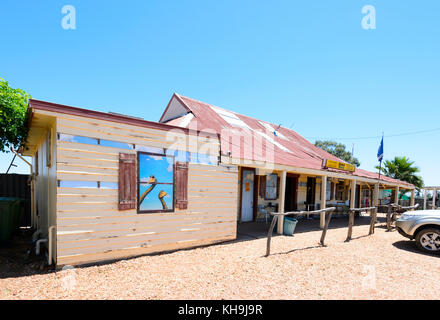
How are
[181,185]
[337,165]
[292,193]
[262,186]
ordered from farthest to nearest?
[292,193] < [262,186] < [337,165] < [181,185]

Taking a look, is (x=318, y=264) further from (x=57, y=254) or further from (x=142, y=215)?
(x=57, y=254)

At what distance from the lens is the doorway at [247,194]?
982 centimetres

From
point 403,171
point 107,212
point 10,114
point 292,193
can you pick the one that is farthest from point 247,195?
point 403,171

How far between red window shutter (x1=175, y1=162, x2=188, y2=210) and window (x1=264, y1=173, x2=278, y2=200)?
565 centimetres

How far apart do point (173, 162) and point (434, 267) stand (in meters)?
6.21

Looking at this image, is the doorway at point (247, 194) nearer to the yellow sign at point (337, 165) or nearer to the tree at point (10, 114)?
the yellow sign at point (337, 165)

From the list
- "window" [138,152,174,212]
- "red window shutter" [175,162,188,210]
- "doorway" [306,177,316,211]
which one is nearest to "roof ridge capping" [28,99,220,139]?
"window" [138,152,174,212]

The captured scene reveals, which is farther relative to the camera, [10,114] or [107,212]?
[10,114]

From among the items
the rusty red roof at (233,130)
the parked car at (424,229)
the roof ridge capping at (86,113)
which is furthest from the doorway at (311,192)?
the roof ridge capping at (86,113)

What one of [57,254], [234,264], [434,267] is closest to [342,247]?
[434,267]

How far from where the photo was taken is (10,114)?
7.48 metres

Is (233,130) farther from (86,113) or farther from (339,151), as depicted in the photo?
(339,151)

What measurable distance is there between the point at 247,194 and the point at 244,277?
19.6ft

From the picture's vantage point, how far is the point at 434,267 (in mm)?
4922
